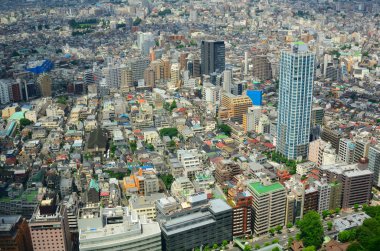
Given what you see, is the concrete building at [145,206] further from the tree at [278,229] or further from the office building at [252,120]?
the office building at [252,120]

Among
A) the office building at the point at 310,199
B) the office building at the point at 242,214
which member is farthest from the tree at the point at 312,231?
the office building at the point at 242,214

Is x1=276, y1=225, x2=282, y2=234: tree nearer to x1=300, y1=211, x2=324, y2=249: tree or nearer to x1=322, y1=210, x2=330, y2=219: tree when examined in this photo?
x1=300, y1=211, x2=324, y2=249: tree

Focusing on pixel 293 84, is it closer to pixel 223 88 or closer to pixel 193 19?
pixel 223 88

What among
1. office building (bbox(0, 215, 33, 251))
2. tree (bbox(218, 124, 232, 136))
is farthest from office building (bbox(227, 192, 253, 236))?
tree (bbox(218, 124, 232, 136))

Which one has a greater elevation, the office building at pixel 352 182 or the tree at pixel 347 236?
the office building at pixel 352 182

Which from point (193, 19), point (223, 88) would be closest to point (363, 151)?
point (223, 88)

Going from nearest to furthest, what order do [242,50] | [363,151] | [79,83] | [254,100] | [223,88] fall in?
[363,151], [254,100], [223,88], [79,83], [242,50]

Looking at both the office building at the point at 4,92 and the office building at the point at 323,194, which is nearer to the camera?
the office building at the point at 323,194
